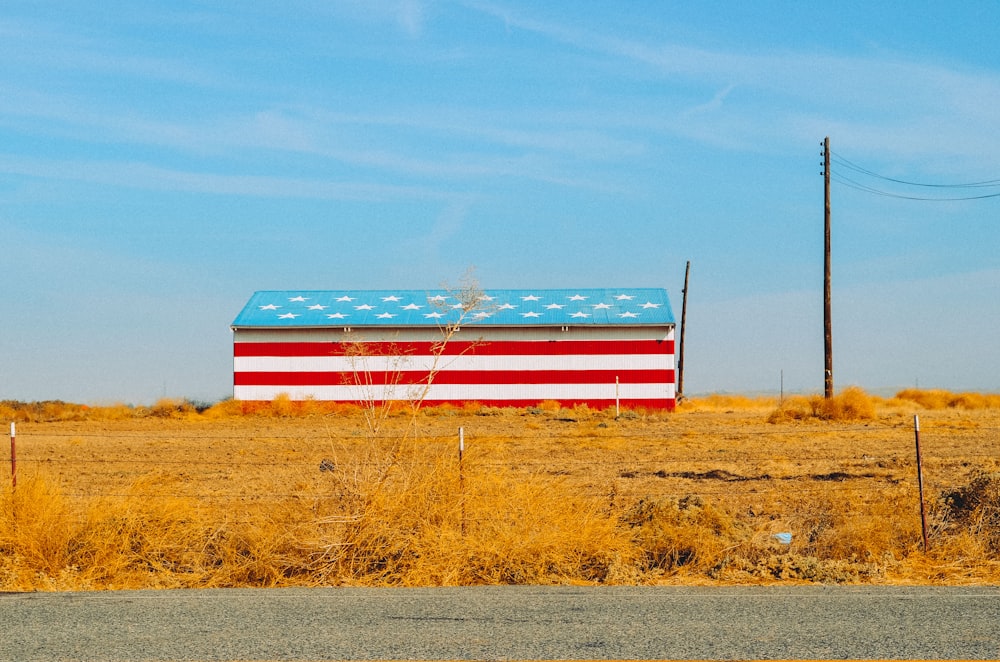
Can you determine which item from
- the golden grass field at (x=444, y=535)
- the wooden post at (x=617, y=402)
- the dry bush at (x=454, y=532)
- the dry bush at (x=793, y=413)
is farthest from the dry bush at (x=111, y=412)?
the dry bush at (x=454, y=532)

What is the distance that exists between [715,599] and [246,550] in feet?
13.5

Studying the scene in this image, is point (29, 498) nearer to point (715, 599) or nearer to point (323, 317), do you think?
point (715, 599)

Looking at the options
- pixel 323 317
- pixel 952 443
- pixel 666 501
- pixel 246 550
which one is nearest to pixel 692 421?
pixel 952 443

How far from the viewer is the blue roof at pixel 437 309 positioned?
39188mm

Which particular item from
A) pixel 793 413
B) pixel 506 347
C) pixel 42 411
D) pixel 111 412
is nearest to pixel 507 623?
pixel 793 413

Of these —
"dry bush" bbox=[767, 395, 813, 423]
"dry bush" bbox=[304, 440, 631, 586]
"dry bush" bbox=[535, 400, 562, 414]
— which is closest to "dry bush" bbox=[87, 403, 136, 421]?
"dry bush" bbox=[535, 400, 562, 414]

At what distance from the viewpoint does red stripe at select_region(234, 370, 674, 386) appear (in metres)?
38.6

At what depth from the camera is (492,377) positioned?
1532 inches

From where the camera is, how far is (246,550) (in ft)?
29.9

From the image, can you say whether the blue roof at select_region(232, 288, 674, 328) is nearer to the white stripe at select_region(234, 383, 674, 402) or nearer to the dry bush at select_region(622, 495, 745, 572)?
the white stripe at select_region(234, 383, 674, 402)

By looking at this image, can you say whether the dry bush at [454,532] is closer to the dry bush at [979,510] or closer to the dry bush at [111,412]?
the dry bush at [979,510]

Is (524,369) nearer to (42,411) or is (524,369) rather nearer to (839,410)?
(839,410)

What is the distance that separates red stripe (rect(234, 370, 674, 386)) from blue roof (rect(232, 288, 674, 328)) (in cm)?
184

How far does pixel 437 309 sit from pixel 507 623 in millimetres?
34356
